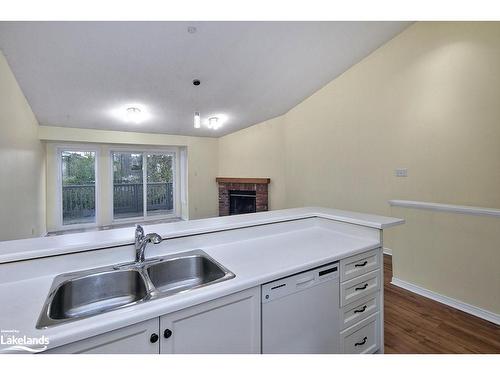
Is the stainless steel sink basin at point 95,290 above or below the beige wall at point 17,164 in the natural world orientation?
below

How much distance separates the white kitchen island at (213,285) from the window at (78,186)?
5204 mm

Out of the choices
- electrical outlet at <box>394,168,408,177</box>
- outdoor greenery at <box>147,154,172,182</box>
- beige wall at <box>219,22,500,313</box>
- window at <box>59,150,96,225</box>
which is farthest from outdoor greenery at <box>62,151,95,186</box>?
electrical outlet at <box>394,168,408,177</box>

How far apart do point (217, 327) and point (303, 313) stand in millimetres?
485

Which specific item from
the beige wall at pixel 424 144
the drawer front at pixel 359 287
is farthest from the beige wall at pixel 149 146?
the drawer front at pixel 359 287

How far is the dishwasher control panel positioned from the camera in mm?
1219

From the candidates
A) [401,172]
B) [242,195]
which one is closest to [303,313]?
[401,172]

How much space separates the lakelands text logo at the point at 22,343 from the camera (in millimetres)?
734

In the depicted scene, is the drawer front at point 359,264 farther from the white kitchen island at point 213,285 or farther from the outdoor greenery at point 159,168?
the outdoor greenery at point 159,168

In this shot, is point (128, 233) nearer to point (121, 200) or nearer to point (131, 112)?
point (131, 112)

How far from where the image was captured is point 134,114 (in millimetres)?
4656

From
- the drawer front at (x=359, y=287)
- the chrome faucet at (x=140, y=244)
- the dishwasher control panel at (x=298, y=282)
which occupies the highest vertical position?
the chrome faucet at (x=140, y=244)
